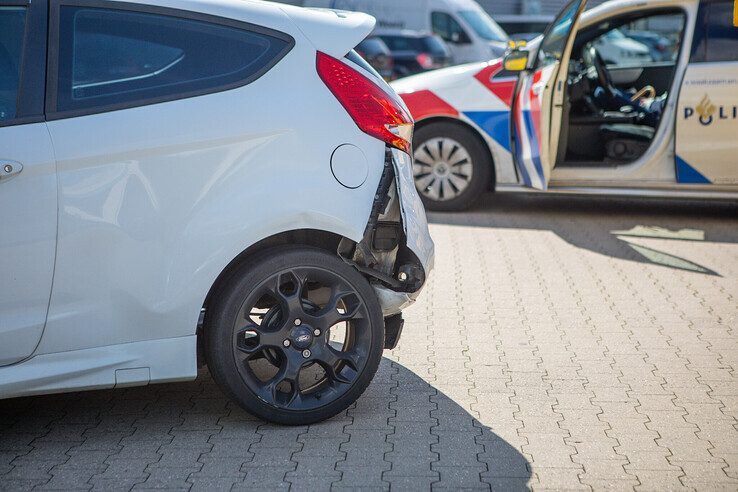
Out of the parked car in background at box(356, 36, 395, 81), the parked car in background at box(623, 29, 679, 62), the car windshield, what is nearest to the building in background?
the parked car in background at box(623, 29, 679, 62)

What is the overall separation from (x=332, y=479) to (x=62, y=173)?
4.64 feet

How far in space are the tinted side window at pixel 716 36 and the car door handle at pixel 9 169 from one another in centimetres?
582

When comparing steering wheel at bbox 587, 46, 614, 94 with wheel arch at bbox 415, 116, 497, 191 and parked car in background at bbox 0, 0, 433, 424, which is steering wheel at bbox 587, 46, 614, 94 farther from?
parked car in background at bbox 0, 0, 433, 424

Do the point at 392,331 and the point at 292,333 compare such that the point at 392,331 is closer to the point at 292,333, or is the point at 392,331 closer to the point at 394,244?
the point at 394,244

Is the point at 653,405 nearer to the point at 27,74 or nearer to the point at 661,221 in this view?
the point at 27,74

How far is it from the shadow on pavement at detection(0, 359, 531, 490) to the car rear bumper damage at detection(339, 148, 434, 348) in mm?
512

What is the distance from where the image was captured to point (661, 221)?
28.4ft

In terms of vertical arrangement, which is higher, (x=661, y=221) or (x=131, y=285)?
(x=131, y=285)

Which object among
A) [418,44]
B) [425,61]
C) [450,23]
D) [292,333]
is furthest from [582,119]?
[450,23]

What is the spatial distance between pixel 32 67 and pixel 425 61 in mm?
17363

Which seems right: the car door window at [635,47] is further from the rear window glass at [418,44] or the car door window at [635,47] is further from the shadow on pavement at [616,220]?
the shadow on pavement at [616,220]

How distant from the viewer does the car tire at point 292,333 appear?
389 centimetres

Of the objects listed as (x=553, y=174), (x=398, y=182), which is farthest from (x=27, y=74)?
(x=553, y=174)

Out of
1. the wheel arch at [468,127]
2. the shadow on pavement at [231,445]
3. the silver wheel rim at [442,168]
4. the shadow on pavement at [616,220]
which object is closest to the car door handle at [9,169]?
the shadow on pavement at [231,445]
